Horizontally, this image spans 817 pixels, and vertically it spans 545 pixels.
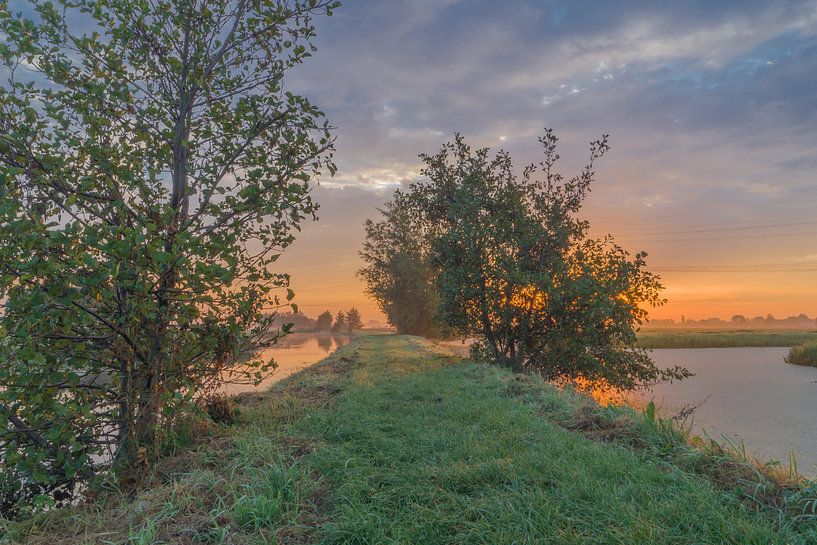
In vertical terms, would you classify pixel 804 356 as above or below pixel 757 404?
above

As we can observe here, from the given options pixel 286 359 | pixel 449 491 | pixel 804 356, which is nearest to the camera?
pixel 449 491

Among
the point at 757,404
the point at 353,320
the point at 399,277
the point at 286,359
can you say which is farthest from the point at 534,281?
the point at 353,320

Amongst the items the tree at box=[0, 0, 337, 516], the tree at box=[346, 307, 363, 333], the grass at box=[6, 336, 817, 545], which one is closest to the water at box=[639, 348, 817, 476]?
the grass at box=[6, 336, 817, 545]

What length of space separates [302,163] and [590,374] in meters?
10.8

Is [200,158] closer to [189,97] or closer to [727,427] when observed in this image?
[189,97]

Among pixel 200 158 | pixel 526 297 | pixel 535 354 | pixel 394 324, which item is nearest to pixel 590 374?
pixel 535 354

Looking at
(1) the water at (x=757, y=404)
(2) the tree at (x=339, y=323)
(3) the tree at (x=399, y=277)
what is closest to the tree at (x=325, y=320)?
(2) the tree at (x=339, y=323)

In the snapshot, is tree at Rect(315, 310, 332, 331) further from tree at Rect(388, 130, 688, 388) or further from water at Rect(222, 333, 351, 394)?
tree at Rect(388, 130, 688, 388)

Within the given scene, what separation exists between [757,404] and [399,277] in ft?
90.2

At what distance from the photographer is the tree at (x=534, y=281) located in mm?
12070

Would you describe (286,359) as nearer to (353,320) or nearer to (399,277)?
(399,277)

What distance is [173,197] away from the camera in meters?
5.47

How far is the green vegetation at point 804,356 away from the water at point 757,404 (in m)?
1.34

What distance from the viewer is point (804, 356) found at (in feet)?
Result: 69.9
